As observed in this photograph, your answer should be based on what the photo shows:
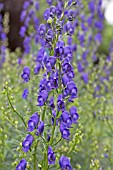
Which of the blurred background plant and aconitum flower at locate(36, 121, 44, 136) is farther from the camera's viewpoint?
the blurred background plant

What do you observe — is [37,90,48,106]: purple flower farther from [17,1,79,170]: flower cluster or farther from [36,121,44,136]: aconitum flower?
[36,121,44,136]: aconitum flower

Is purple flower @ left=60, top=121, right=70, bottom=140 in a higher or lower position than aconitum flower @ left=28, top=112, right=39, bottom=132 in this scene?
lower

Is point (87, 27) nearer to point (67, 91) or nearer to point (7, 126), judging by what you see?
point (7, 126)

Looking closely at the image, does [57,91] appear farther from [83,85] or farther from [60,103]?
[83,85]

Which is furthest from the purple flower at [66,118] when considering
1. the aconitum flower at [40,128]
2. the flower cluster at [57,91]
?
the aconitum flower at [40,128]

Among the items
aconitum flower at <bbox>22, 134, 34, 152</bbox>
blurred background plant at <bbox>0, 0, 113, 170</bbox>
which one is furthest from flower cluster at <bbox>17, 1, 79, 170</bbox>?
blurred background plant at <bbox>0, 0, 113, 170</bbox>

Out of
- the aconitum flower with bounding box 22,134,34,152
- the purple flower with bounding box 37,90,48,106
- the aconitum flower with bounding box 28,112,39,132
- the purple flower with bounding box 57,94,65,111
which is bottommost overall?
the aconitum flower with bounding box 22,134,34,152

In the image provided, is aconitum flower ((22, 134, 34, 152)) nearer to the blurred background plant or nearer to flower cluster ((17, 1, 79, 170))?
flower cluster ((17, 1, 79, 170))

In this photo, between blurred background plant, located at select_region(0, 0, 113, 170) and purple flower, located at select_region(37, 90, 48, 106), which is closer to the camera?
purple flower, located at select_region(37, 90, 48, 106)

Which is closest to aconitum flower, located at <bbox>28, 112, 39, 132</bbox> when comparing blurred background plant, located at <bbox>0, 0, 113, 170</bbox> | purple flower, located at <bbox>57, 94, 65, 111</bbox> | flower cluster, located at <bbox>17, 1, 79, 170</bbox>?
flower cluster, located at <bbox>17, 1, 79, 170</bbox>

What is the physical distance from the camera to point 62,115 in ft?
9.00

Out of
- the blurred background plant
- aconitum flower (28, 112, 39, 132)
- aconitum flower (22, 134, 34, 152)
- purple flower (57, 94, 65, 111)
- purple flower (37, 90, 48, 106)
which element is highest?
the blurred background plant

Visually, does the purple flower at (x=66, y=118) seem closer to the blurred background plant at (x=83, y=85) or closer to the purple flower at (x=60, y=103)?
the purple flower at (x=60, y=103)

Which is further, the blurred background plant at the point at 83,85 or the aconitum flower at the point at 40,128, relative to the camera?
the blurred background plant at the point at 83,85
